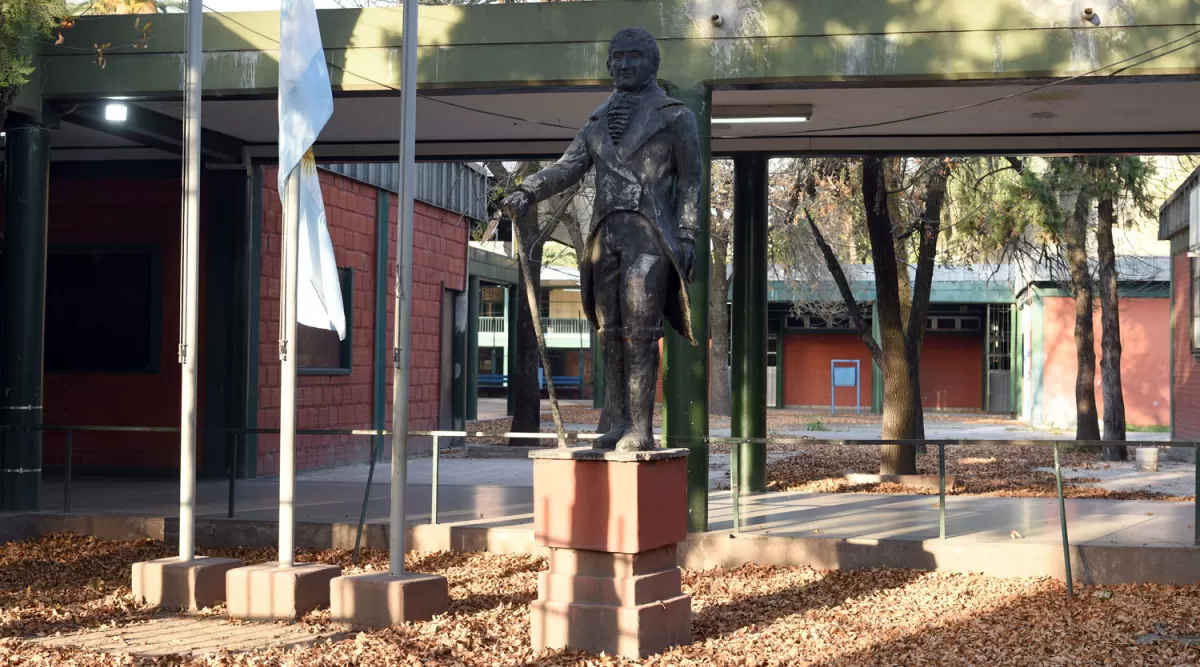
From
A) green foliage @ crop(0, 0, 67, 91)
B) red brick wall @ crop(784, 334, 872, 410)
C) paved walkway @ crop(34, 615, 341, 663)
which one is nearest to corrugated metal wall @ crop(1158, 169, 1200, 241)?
green foliage @ crop(0, 0, 67, 91)

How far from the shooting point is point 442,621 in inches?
299

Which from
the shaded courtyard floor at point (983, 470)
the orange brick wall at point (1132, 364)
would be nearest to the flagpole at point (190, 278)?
the shaded courtyard floor at point (983, 470)

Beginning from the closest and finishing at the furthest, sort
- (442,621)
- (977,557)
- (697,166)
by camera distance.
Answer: (697,166) → (442,621) → (977,557)

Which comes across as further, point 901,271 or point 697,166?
point 901,271

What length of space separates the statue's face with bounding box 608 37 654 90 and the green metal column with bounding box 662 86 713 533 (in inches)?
121

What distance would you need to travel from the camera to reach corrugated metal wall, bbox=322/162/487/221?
17703mm

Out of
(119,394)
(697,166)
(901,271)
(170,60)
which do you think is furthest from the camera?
(901,271)

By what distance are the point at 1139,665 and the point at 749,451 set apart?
6774mm

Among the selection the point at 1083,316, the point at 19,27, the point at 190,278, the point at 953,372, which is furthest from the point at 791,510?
the point at 953,372

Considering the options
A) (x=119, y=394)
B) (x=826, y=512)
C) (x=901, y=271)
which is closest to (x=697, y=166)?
(x=826, y=512)

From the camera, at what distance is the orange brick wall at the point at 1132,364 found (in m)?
Result: 29.1

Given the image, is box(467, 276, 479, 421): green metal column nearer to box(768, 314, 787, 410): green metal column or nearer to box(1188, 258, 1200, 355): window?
box(1188, 258, 1200, 355): window

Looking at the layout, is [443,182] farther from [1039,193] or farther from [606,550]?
[606,550]

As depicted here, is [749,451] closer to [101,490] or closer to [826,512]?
[826,512]
